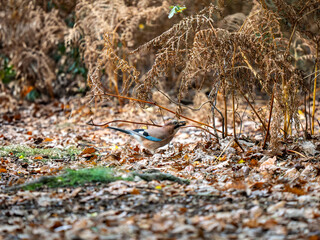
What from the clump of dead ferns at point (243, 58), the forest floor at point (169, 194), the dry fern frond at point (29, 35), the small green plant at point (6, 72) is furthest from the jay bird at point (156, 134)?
the small green plant at point (6, 72)

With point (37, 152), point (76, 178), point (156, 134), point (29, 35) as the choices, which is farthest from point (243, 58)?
point (29, 35)

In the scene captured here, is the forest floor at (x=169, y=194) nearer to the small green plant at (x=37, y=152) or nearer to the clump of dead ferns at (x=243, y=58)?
the small green plant at (x=37, y=152)

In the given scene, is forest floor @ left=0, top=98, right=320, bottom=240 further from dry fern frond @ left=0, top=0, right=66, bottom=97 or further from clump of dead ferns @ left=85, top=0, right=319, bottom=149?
dry fern frond @ left=0, top=0, right=66, bottom=97

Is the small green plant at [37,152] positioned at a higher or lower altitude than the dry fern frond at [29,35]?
lower

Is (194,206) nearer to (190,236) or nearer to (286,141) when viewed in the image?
(190,236)

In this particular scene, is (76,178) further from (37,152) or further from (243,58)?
(243,58)

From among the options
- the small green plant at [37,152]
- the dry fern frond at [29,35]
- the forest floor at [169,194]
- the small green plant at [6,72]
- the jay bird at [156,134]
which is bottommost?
the small green plant at [37,152]

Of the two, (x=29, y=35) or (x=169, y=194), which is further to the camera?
(x=29, y=35)

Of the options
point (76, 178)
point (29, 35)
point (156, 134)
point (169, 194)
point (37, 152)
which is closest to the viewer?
point (169, 194)

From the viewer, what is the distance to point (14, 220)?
296 cm

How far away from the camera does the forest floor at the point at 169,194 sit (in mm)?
2598

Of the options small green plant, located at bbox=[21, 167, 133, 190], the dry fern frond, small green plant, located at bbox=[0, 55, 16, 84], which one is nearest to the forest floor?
small green plant, located at bbox=[21, 167, 133, 190]

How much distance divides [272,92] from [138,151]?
2.34 metres

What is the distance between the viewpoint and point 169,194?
3.44m
